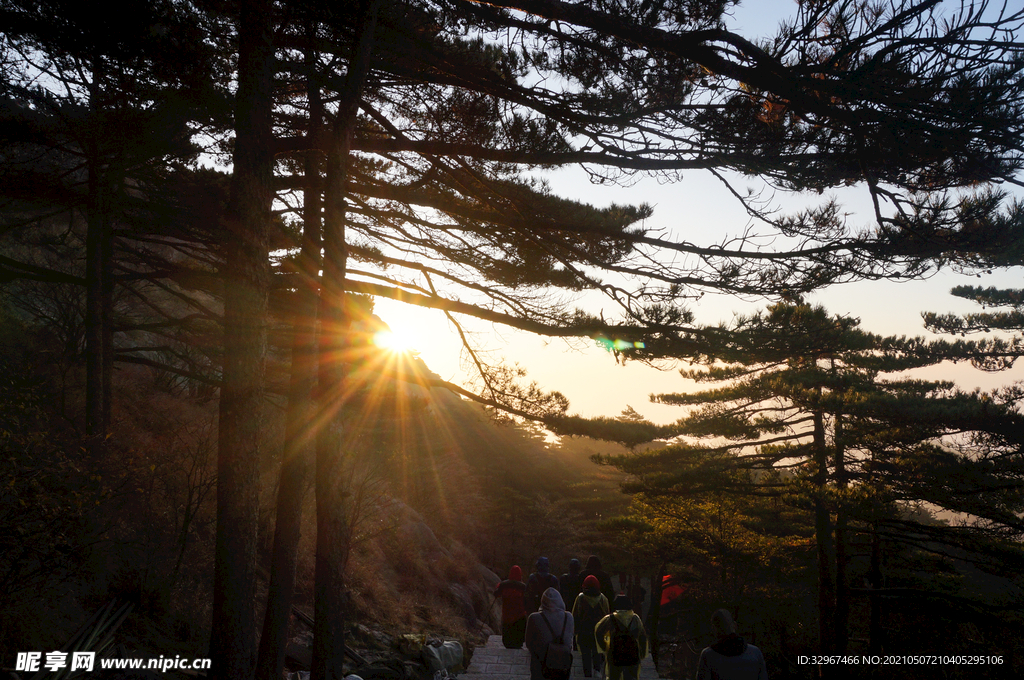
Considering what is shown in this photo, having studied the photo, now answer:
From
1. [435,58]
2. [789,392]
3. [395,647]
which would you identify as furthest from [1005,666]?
[435,58]

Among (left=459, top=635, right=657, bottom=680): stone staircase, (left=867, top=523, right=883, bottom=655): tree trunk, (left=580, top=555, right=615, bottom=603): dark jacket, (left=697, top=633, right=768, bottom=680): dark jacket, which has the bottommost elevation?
(left=867, top=523, right=883, bottom=655): tree trunk

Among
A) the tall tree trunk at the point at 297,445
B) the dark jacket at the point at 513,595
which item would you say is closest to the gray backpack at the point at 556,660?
the tall tree trunk at the point at 297,445

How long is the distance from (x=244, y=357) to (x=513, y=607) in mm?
6794

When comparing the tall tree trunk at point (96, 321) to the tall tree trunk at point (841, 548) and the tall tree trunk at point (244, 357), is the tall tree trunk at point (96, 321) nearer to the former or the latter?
the tall tree trunk at point (244, 357)

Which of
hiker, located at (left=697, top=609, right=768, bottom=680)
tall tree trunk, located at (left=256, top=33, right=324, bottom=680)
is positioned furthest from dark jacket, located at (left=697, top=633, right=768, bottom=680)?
tall tree trunk, located at (left=256, top=33, right=324, bottom=680)

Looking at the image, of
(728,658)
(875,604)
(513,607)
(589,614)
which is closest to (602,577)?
(589,614)

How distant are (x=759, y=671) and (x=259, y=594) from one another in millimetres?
10205

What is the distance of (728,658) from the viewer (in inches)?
176

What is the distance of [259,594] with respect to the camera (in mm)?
11461

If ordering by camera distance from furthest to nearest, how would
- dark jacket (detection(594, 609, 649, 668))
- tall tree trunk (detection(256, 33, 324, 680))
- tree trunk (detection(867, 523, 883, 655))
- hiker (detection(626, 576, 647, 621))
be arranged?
hiker (detection(626, 576, 647, 621)) → tree trunk (detection(867, 523, 883, 655)) → dark jacket (detection(594, 609, 649, 668)) → tall tree trunk (detection(256, 33, 324, 680))

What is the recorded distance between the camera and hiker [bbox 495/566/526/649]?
379 inches

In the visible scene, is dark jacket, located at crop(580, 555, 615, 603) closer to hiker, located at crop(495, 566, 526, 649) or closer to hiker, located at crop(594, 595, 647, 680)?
hiker, located at crop(495, 566, 526, 649)

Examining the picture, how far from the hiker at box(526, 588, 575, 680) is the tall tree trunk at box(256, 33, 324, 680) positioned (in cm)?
274

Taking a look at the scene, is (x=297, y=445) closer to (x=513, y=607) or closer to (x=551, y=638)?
(x=551, y=638)
